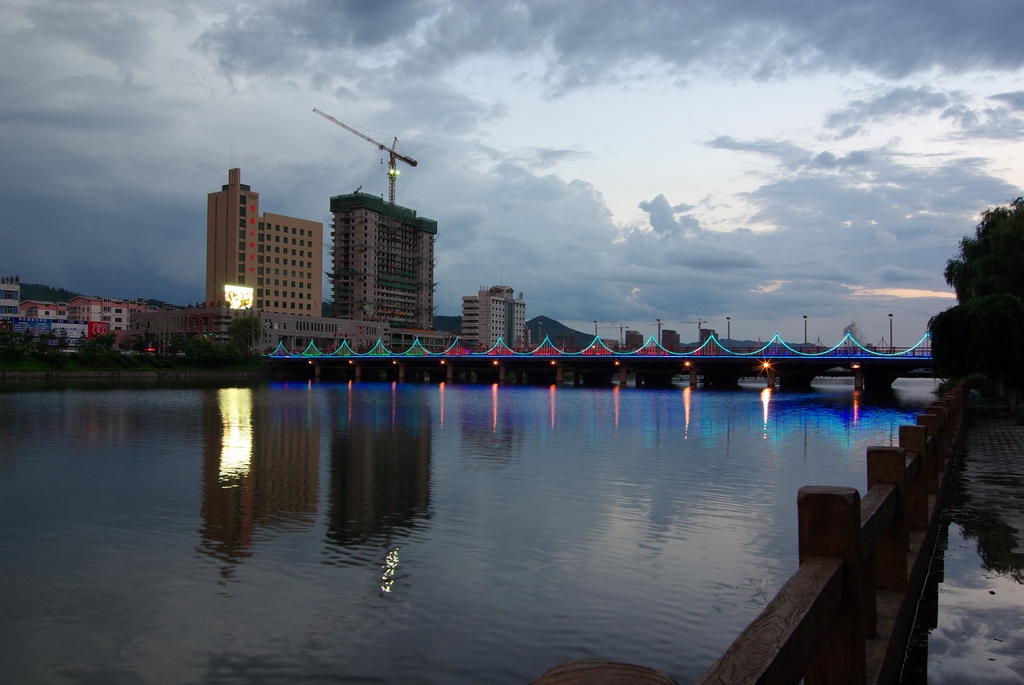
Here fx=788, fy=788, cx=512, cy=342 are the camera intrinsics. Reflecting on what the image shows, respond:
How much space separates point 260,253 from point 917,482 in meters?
177

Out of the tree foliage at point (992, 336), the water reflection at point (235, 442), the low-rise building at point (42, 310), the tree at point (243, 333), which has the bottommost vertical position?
the water reflection at point (235, 442)

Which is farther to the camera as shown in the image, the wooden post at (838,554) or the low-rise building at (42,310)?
the low-rise building at (42,310)

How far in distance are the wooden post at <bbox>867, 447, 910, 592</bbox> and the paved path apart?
5.49 feet

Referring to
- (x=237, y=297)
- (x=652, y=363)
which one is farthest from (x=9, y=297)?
(x=652, y=363)

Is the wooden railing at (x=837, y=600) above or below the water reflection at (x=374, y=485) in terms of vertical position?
above

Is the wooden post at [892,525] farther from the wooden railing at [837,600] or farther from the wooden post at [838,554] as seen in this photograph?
the wooden post at [838,554]

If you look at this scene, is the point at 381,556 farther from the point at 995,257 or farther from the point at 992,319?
the point at 995,257

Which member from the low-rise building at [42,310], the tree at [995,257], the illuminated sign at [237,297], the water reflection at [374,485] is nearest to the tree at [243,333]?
the illuminated sign at [237,297]

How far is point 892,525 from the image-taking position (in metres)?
6.46

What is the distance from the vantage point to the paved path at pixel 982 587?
7.78m

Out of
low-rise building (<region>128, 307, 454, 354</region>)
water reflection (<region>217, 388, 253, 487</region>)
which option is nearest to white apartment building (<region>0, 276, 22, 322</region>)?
low-rise building (<region>128, 307, 454, 354</region>)

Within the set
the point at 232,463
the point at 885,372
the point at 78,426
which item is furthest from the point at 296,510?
the point at 885,372

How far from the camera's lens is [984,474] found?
58.8 ft

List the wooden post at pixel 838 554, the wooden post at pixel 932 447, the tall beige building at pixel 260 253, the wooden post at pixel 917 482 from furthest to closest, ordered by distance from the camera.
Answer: the tall beige building at pixel 260 253 → the wooden post at pixel 932 447 → the wooden post at pixel 917 482 → the wooden post at pixel 838 554
